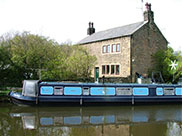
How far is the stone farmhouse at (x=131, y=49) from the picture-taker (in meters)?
20.7

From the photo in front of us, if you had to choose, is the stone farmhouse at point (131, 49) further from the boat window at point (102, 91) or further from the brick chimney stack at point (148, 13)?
the boat window at point (102, 91)

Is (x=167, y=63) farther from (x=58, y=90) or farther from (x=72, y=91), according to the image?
(x=58, y=90)

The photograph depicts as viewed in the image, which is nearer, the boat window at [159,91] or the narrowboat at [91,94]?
the narrowboat at [91,94]

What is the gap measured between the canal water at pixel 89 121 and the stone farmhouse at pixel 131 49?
24.9ft

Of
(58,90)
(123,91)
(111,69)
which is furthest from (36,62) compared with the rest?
(111,69)

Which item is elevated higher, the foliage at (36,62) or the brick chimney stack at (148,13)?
→ the brick chimney stack at (148,13)

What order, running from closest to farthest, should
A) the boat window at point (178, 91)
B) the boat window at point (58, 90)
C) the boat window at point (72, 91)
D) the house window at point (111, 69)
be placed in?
the boat window at point (58, 90)
the boat window at point (72, 91)
the boat window at point (178, 91)
the house window at point (111, 69)

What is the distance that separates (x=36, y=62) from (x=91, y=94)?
6723 mm

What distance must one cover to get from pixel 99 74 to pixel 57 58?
686 cm

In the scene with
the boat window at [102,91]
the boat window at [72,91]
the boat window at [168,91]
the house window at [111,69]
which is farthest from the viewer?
the house window at [111,69]

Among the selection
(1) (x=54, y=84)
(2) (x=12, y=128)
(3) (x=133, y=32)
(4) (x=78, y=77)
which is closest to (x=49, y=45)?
(4) (x=78, y=77)

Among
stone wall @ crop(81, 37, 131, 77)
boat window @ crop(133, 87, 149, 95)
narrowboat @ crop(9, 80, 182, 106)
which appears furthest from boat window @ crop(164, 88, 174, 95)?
stone wall @ crop(81, 37, 131, 77)

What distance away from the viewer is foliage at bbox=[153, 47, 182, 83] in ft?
67.1

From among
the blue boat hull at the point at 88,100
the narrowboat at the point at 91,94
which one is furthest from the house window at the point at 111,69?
the blue boat hull at the point at 88,100
